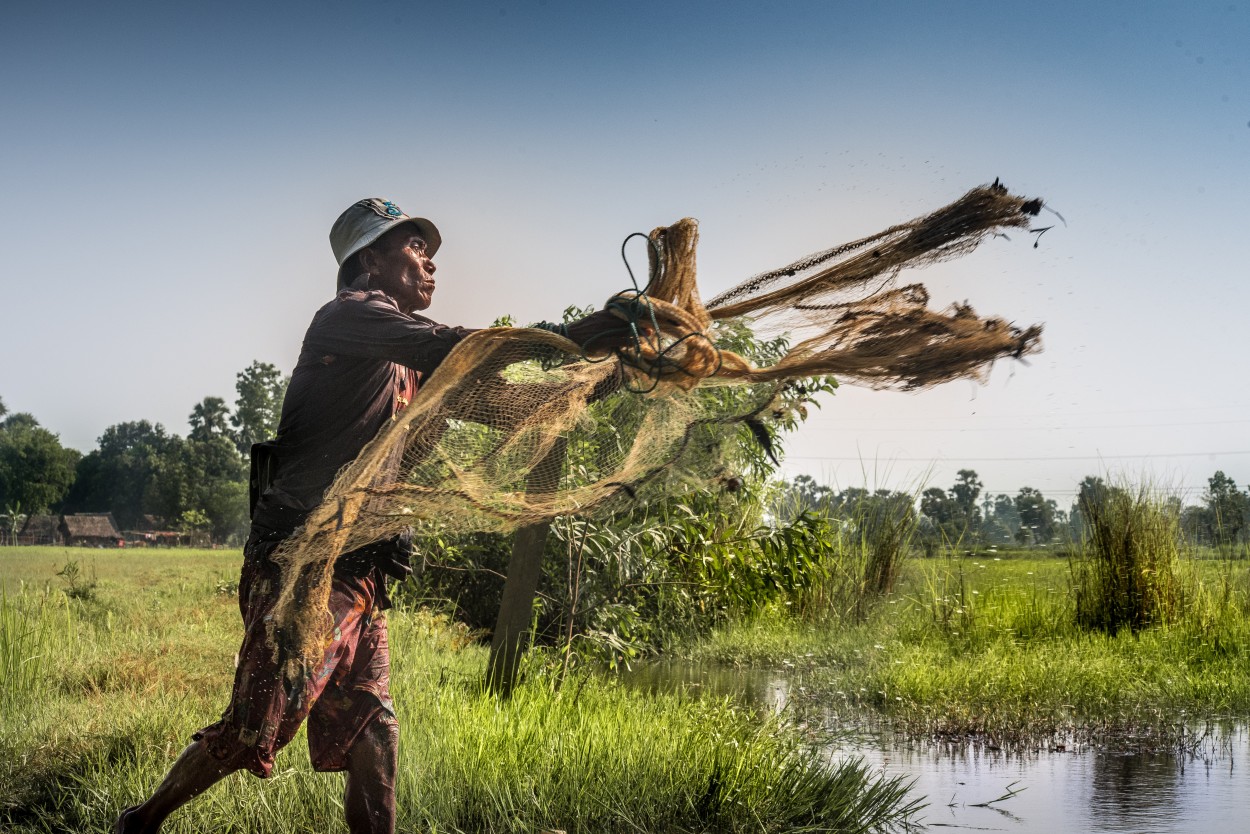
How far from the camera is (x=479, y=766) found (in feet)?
15.3

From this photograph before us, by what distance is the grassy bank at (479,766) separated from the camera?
14.5 ft

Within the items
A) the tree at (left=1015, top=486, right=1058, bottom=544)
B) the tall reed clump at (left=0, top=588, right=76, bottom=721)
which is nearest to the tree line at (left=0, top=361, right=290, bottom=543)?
the tree at (left=1015, top=486, right=1058, bottom=544)

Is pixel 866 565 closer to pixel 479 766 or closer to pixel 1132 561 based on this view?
pixel 1132 561

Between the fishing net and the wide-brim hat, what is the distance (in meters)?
0.58

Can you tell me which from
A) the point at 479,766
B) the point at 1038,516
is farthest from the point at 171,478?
the point at 479,766

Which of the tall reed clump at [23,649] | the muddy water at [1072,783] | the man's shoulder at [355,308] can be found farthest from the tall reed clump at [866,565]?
the man's shoulder at [355,308]

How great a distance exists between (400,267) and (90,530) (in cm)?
3845

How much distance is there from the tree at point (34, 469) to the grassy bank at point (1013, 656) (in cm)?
3150

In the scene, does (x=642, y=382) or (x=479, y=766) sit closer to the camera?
(x=642, y=382)

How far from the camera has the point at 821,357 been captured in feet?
11.4

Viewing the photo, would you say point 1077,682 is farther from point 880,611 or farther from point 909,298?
point 909,298

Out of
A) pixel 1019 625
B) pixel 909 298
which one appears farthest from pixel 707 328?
pixel 1019 625

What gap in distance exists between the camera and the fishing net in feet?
10.6

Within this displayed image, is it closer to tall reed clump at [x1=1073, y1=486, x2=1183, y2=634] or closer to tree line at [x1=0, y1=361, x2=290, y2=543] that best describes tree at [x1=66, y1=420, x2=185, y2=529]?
tree line at [x1=0, y1=361, x2=290, y2=543]
